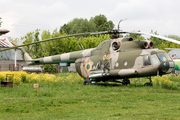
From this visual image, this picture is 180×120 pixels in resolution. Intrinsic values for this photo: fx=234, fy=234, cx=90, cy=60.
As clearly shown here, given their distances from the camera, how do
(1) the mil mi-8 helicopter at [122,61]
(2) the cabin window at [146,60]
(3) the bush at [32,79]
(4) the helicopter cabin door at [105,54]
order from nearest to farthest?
(1) the mil mi-8 helicopter at [122,61] < (2) the cabin window at [146,60] < (4) the helicopter cabin door at [105,54] < (3) the bush at [32,79]

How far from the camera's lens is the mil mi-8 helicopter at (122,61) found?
56.2ft

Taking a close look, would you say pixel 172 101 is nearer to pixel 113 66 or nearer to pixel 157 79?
pixel 157 79

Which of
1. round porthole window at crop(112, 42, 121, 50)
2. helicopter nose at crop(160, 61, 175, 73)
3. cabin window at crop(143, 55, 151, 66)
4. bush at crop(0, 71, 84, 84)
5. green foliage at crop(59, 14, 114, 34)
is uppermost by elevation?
green foliage at crop(59, 14, 114, 34)

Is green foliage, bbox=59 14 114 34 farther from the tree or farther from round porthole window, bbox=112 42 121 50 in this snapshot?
round porthole window, bbox=112 42 121 50

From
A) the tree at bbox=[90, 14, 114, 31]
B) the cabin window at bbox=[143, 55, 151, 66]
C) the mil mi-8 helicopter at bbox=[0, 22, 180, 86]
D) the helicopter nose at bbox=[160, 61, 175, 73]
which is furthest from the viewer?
the tree at bbox=[90, 14, 114, 31]

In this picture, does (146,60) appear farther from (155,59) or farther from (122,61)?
(122,61)

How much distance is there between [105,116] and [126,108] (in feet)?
6.53

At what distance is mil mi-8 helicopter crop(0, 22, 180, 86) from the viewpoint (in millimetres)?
17125

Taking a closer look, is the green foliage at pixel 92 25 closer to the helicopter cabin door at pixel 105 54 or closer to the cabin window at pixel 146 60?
the helicopter cabin door at pixel 105 54

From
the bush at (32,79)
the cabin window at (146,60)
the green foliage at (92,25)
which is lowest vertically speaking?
the bush at (32,79)

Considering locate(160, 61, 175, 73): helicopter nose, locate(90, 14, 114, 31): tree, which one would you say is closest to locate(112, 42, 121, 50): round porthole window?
locate(160, 61, 175, 73): helicopter nose

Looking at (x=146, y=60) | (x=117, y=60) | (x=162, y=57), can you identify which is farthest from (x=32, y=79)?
(x=162, y=57)

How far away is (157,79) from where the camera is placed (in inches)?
724

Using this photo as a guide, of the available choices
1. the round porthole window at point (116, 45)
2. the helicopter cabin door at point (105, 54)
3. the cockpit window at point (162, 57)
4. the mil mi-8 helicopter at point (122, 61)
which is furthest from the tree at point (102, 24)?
the cockpit window at point (162, 57)
